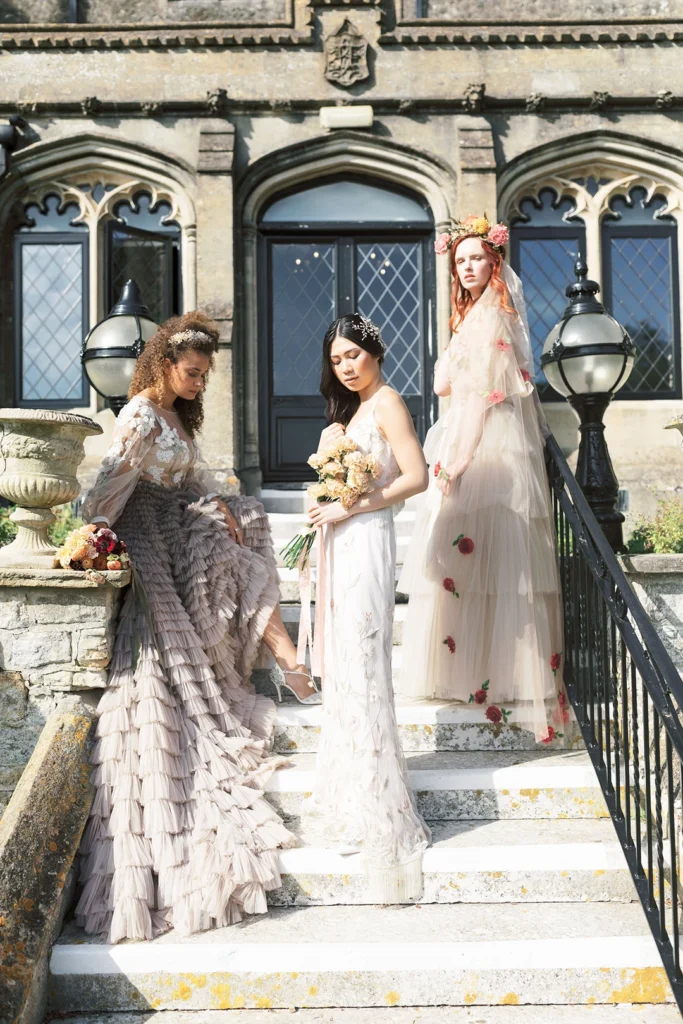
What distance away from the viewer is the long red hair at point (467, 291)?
14.8ft

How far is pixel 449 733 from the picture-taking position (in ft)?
14.3

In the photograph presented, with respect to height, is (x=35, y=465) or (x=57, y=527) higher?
(x=35, y=465)

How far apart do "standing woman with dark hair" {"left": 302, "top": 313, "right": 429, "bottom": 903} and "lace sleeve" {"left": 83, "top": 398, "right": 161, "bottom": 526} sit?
2.90 ft

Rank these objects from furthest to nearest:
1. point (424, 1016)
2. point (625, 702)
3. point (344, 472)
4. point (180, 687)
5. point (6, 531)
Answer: point (6, 531), point (180, 687), point (344, 472), point (625, 702), point (424, 1016)

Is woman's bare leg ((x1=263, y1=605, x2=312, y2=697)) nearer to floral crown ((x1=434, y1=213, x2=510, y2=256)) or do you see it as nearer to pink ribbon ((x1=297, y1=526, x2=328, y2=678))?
pink ribbon ((x1=297, y1=526, x2=328, y2=678))

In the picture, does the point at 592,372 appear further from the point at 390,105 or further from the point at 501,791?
the point at 390,105

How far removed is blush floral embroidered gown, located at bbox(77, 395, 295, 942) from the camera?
339cm

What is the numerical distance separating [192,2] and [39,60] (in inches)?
78.2

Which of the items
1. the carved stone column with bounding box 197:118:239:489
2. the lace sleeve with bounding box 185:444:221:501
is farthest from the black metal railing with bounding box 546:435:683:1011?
the carved stone column with bounding box 197:118:239:489

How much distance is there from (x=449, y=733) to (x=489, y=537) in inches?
38.7

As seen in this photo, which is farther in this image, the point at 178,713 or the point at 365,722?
the point at 178,713

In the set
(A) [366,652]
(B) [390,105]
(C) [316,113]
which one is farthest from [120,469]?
(B) [390,105]

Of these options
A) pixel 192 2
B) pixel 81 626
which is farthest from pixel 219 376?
pixel 81 626

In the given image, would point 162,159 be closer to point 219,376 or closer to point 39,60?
point 39,60
